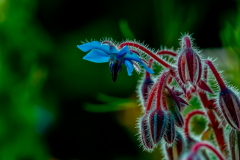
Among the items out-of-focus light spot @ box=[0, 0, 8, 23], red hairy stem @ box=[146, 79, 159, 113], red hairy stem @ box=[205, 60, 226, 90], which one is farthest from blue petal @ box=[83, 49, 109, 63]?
out-of-focus light spot @ box=[0, 0, 8, 23]

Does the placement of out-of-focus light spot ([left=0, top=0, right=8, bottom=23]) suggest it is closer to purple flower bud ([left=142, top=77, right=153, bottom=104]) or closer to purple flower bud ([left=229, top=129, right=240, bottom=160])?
purple flower bud ([left=142, top=77, right=153, bottom=104])

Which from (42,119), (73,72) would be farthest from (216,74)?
(73,72)

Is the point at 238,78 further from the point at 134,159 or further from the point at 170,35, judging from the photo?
the point at 134,159

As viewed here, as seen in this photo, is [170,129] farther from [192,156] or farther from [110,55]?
[110,55]

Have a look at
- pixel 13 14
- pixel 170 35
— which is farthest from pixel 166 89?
pixel 13 14

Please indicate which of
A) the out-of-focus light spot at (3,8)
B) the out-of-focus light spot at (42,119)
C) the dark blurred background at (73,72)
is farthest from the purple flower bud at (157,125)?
the out-of-focus light spot at (3,8)

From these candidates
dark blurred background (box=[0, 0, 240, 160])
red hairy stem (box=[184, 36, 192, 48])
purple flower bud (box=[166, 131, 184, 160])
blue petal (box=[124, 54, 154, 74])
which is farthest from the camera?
dark blurred background (box=[0, 0, 240, 160])
